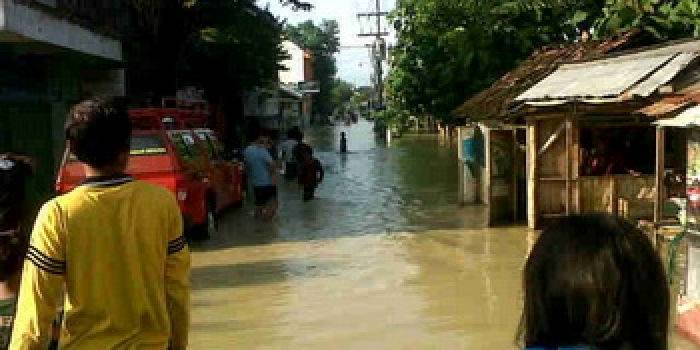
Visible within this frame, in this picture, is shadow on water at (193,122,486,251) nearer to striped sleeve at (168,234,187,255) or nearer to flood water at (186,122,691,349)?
flood water at (186,122,691,349)

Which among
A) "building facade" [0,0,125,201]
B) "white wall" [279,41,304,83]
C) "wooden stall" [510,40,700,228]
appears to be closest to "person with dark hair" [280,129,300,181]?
"building facade" [0,0,125,201]

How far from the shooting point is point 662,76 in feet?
35.1

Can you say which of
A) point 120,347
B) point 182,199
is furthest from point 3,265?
point 182,199

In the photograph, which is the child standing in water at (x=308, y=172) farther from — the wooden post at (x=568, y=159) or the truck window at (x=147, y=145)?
the wooden post at (x=568, y=159)

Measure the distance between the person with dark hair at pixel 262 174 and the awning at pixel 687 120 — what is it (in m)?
7.54

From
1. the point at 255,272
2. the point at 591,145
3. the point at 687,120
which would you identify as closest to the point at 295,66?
the point at 591,145

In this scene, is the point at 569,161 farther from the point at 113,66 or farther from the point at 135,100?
the point at 135,100

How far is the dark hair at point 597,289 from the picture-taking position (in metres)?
1.79

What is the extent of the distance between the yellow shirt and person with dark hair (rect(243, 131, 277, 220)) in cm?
1167

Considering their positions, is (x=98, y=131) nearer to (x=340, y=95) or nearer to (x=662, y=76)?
(x=662, y=76)

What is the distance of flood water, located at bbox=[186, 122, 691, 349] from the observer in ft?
25.5

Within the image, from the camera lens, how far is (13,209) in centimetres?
405

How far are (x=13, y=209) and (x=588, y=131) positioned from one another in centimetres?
1124

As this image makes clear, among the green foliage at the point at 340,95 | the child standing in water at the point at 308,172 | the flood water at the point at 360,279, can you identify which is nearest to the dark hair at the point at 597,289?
the flood water at the point at 360,279
